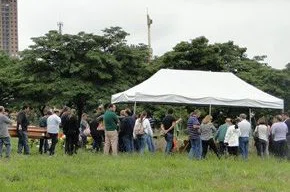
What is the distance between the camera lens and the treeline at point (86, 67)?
37.4 metres

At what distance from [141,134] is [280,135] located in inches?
193

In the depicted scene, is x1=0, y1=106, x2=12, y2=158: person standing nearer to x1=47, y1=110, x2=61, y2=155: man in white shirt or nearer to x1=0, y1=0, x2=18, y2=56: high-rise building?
x1=47, y1=110, x2=61, y2=155: man in white shirt

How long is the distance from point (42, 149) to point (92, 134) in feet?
6.18

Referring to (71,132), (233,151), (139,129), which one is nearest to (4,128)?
(71,132)

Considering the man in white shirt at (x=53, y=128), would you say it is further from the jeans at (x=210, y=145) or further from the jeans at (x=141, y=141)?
the jeans at (x=210, y=145)

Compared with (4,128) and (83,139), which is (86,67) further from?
(4,128)

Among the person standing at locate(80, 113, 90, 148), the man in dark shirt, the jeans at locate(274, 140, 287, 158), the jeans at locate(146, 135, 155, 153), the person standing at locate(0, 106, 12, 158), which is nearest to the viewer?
the person standing at locate(0, 106, 12, 158)

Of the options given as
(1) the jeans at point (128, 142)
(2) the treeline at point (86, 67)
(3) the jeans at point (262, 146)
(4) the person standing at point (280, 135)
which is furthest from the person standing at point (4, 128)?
(2) the treeline at point (86, 67)

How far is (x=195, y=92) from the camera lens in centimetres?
2156

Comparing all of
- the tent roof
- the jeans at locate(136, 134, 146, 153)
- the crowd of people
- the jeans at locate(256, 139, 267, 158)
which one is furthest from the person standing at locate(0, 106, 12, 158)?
the jeans at locate(256, 139, 267, 158)

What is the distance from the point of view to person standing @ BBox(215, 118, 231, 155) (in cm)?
1920

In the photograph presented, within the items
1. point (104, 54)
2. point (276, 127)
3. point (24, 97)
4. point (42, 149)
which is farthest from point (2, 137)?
point (24, 97)

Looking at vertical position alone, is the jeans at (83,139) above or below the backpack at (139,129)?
below

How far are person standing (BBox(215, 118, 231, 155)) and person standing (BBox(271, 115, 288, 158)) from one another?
5.49 ft
